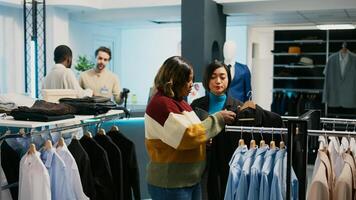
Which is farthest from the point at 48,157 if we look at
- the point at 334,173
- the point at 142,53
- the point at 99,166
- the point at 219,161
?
the point at 142,53

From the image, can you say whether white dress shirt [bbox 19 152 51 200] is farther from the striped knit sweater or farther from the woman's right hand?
the woman's right hand

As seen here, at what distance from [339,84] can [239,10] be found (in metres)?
1.99

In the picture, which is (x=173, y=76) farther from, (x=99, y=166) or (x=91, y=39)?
(x=91, y=39)

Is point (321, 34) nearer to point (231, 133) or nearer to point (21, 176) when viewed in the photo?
point (231, 133)

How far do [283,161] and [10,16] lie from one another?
6042mm

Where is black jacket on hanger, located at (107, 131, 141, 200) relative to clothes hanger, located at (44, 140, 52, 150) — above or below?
below

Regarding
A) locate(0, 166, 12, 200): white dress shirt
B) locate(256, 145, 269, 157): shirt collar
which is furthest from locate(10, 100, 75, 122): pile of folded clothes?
locate(256, 145, 269, 157): shirt collar

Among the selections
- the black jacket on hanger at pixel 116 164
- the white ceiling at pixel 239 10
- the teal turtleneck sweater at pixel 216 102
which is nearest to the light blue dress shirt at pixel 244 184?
the black jacket on hanger at pixel 116 164

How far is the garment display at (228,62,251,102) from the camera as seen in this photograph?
551 cm

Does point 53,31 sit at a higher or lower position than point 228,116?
higher

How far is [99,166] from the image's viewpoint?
8.57 ft

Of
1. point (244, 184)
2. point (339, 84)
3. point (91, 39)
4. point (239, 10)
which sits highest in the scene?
point (239, 10)

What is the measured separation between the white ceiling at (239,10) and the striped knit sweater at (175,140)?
4.32 metres

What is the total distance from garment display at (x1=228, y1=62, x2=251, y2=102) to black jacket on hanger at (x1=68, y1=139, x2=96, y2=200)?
126 inches
